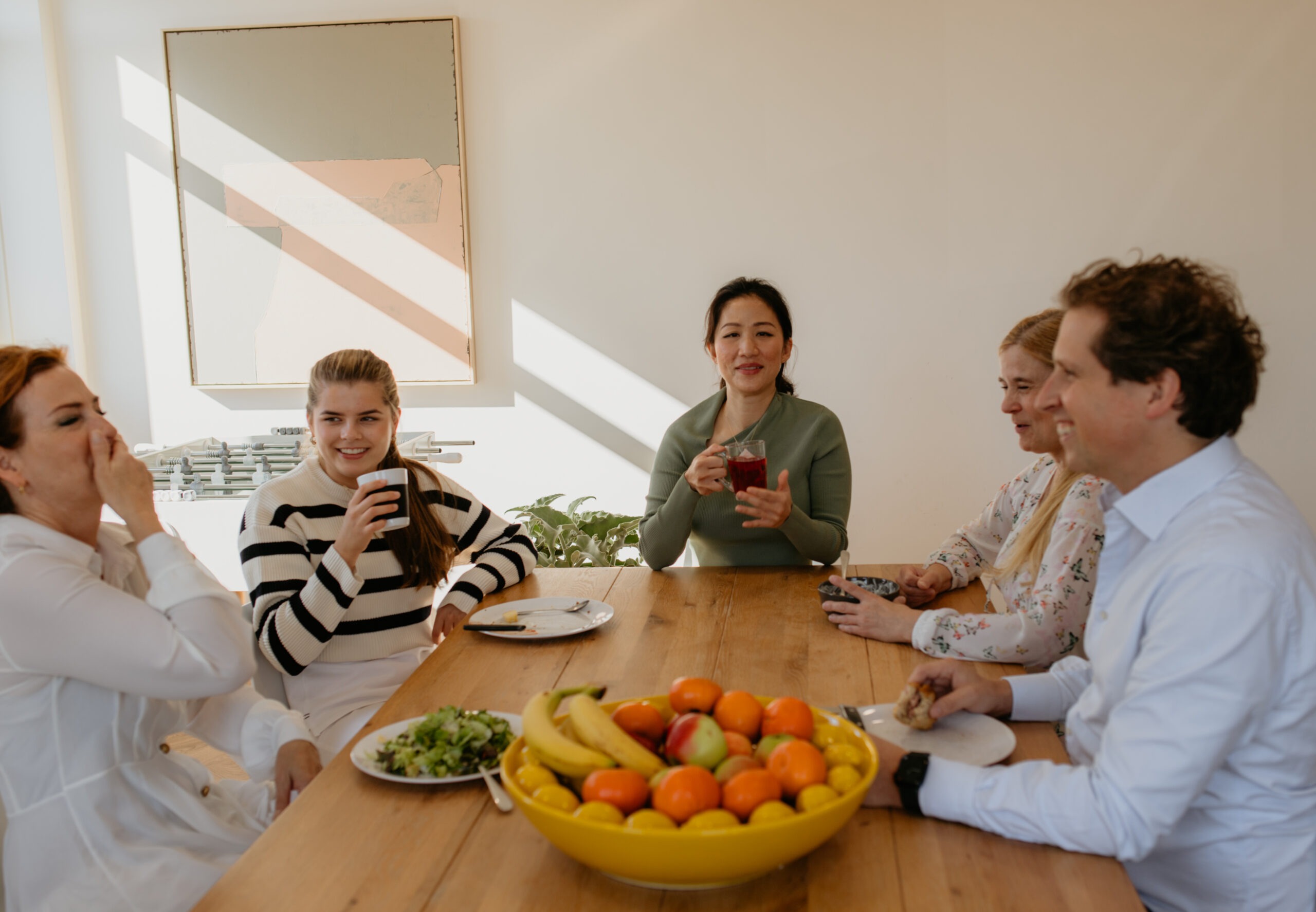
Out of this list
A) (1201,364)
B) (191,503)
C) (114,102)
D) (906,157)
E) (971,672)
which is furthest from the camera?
(114,102)

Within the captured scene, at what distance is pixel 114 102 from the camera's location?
4164mm

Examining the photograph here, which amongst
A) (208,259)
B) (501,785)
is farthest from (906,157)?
(501,785)

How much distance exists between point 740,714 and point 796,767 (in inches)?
4.6

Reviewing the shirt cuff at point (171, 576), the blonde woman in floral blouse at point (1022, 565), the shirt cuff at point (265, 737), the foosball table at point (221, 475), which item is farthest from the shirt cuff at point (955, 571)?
the foosball table at point (221, 475)

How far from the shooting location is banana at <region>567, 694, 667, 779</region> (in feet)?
3.30

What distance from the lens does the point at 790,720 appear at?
1.08m

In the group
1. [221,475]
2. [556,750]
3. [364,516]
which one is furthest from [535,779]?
[221,475]

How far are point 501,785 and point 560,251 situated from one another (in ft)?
10.4

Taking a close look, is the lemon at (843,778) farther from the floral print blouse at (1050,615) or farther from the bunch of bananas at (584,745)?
the floral print blouse at (1050,615)

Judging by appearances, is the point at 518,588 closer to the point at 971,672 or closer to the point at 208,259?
the point at 971,672

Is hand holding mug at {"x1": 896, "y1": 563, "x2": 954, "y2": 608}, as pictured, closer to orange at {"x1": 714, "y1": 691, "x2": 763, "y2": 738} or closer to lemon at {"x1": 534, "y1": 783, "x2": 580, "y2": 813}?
orange at {"x1": 714, "y1": 691, "x2": 763, "y2": 738}

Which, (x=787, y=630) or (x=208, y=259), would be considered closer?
(x=787, y=630)

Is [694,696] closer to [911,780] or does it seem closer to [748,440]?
[911,780]

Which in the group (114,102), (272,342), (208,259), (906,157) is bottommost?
(272,342)
